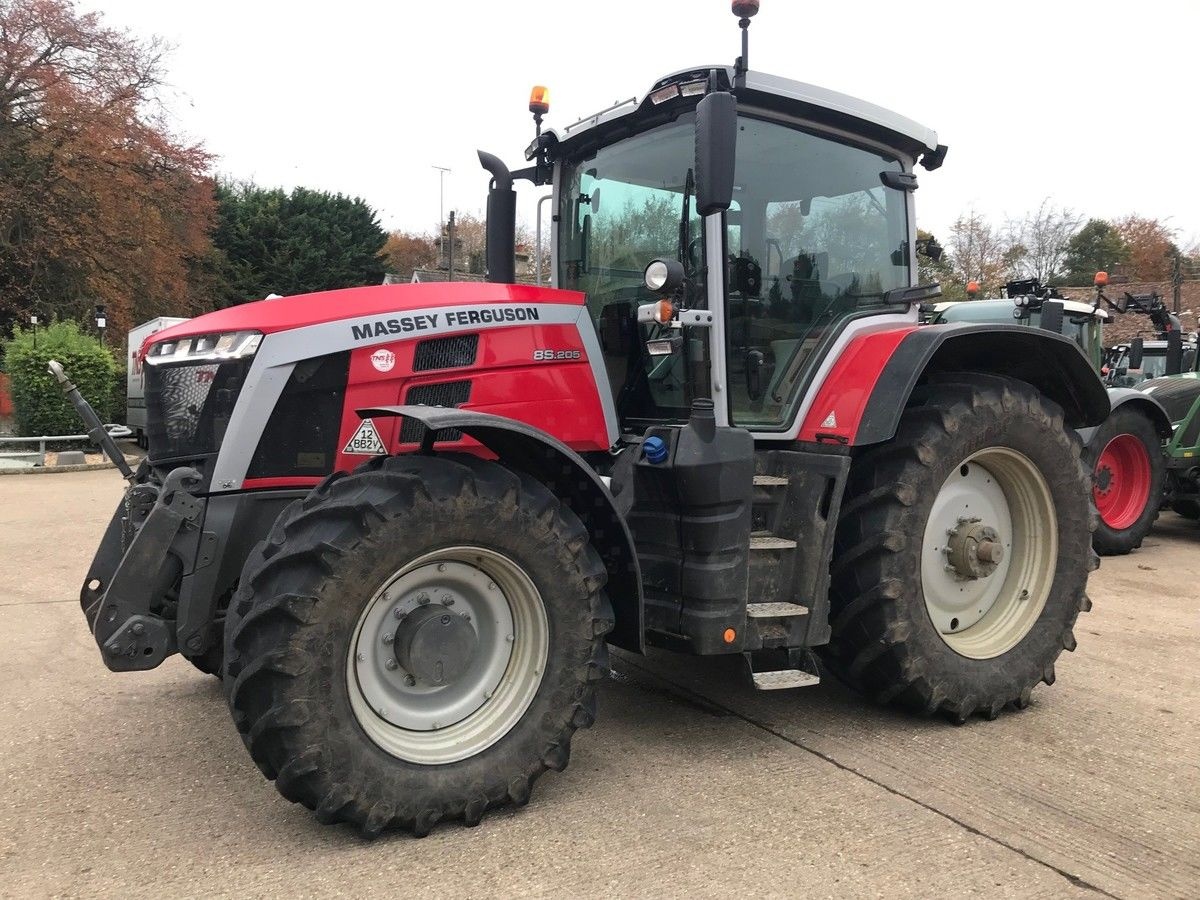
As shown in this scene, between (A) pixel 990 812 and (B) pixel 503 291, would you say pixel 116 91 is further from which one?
(A) pixel 990 812

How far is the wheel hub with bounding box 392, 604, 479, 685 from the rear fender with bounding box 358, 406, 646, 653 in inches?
21.0

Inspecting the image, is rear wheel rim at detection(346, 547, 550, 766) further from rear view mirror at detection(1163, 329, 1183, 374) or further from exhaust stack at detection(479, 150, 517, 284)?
rear view mirror at detection(1163, 329, 1183, 374)

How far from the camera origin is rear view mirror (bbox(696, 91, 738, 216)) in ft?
9.66

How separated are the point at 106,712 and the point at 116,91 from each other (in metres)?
26.2

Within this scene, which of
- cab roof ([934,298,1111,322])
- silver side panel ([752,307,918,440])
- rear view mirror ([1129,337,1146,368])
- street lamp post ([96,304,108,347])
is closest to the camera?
silver side panel ([752,307,918,440])

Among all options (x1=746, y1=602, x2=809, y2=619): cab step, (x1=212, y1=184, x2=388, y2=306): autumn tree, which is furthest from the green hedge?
(x1=746, y1=602, x2=809, y2=619): cab step

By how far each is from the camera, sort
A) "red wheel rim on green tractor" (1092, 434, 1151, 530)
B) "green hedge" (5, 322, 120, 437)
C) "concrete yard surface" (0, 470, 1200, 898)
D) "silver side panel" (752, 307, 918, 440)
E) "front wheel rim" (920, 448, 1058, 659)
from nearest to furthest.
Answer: "concrete yard surface" (0, 470, 1200, 898)
"silver side panel" (752, 307, 918, 440)
"front wheel rim" (920, 448, 1058, 659)
"red wheel rim on green tractor" (1092, 434, 1151, 530)
"green hedge" (5, 322, 120, 437)

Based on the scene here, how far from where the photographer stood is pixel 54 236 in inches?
950

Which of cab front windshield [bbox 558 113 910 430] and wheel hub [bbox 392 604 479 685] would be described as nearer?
wheel hub [bbox 392 604 479 685]

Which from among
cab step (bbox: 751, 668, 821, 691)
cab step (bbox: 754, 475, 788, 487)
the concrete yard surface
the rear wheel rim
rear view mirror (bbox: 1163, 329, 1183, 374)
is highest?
rear view mirror (bbox: 1163, 329, 1183, 374)

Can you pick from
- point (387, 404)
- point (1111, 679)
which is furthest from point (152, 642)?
point (1111, 679)

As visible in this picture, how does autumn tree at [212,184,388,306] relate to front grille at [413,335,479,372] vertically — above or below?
above

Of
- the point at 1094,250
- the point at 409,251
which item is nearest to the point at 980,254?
the point at 1094,250

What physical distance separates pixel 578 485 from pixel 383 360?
0.77 m
